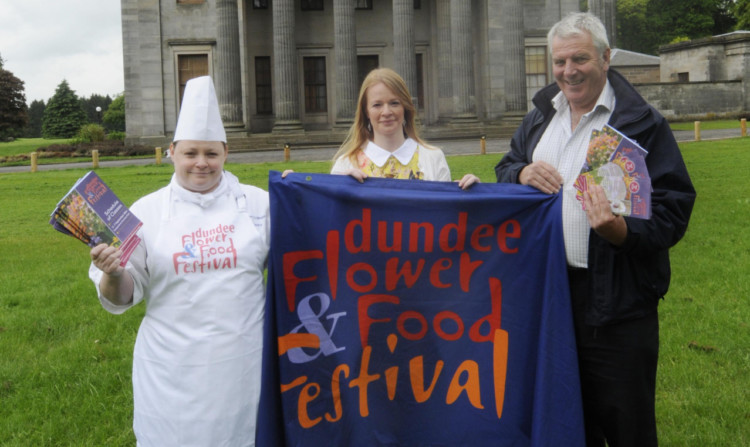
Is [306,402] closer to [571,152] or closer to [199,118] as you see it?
[199,118]

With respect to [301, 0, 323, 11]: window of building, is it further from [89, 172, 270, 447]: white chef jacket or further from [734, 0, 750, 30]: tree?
[89, 172, 270, 447]: white chef jacket

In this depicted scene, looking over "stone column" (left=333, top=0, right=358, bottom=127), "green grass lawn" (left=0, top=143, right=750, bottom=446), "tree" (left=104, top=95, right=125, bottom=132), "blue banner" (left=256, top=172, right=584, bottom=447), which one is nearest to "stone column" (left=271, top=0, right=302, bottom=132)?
"stone column" (left=333, top=0, right=358, bottom=127)

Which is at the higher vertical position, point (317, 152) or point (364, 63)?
point (364, 63)

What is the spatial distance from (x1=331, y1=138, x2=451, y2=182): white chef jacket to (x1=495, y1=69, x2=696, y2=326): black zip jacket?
1213 mm

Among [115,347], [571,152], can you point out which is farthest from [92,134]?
[571,152]

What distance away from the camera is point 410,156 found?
467 cm

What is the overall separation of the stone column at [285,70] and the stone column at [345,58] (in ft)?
7.51

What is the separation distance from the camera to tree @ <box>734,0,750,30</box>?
2504 inches

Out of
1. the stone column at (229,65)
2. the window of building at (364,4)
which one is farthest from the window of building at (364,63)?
the stone column at (229,65)

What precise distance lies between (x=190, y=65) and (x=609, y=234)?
40906mm

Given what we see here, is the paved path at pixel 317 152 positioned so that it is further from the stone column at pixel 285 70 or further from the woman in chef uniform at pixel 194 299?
the woman in chef uniform at pixel 194 299

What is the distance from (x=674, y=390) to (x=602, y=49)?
3432 millimetres

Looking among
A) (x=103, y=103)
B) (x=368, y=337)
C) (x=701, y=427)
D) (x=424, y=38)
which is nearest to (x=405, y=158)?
(x=368, y=337)

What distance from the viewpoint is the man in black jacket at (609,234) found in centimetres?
360
